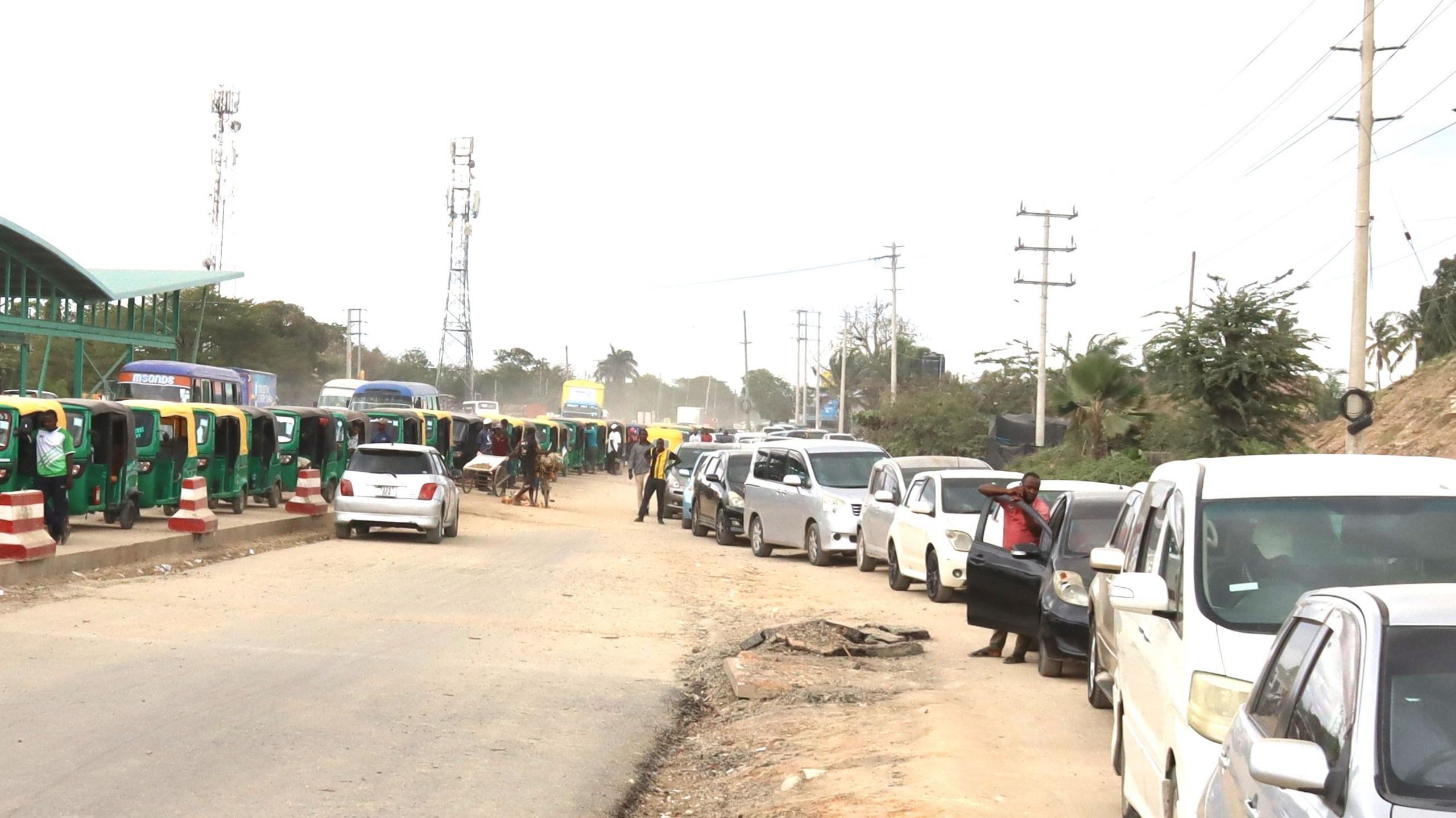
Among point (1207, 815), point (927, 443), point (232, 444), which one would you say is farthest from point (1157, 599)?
point (927, 443)

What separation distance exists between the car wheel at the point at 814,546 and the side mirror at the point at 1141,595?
17.3 meters

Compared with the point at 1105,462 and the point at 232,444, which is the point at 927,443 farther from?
the point at 232,444

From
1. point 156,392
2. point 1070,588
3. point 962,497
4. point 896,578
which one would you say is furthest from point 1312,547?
point 156,392

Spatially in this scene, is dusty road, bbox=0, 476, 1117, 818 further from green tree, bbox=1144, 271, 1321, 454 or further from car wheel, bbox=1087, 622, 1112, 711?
green tree, bbox=1144, 271, 1321, 454

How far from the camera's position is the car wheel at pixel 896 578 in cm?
1986

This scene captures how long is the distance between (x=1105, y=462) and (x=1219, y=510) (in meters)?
29.5

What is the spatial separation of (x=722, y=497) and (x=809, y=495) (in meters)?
4.32

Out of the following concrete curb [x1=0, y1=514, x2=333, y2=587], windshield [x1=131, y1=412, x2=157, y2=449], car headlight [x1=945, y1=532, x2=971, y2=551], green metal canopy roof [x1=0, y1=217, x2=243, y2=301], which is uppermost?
green metal canopy roof [x1=0, y1=217, x2=243, y2=301]

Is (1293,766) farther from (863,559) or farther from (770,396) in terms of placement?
(770,396)

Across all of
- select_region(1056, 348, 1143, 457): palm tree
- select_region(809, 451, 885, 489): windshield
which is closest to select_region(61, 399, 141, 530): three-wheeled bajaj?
select_region(809, 451, 885, 489): windshield

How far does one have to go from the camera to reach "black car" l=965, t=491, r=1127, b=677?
1169 centimetres

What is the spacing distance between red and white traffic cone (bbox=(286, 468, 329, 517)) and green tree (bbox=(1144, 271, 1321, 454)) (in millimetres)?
15842

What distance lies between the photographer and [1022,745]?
9.20 m

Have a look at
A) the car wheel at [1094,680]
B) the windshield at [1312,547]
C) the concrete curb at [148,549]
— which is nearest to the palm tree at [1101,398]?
the concrete curb at [148,549]
